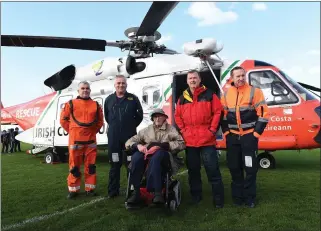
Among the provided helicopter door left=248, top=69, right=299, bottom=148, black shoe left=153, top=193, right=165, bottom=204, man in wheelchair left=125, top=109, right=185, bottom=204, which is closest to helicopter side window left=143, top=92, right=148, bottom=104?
helicopter door left=248, top=69, right=299, bottom=148

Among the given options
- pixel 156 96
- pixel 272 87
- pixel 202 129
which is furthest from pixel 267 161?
pixel 202 129

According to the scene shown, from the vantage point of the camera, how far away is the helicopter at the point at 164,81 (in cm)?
667

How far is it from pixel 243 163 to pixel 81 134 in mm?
2561

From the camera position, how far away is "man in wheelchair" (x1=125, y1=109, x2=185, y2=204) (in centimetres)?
362

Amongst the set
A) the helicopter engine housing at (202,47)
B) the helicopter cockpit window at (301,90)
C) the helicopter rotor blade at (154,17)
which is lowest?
the helicopter cockpit window at (301,90)

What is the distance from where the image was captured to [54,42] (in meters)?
6.64

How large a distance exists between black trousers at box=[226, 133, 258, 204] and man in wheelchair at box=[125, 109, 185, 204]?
2.49 feet

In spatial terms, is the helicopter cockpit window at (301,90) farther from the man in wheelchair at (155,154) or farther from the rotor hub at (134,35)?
the man in wheelchair at (155,154)

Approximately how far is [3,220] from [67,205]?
85 cm

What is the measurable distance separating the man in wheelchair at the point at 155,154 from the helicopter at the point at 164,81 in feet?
8.23

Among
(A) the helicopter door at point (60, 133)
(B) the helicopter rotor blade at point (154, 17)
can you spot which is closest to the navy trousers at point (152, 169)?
(B) the helicopter rotor blade at point (154, 17)

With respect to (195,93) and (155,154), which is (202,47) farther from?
(155,154)

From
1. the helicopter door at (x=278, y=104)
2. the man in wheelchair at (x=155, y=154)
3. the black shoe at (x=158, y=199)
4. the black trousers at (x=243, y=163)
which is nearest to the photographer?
the black shoe at (x=158, y=199)

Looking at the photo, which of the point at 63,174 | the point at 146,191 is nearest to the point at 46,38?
the point at 63,174
